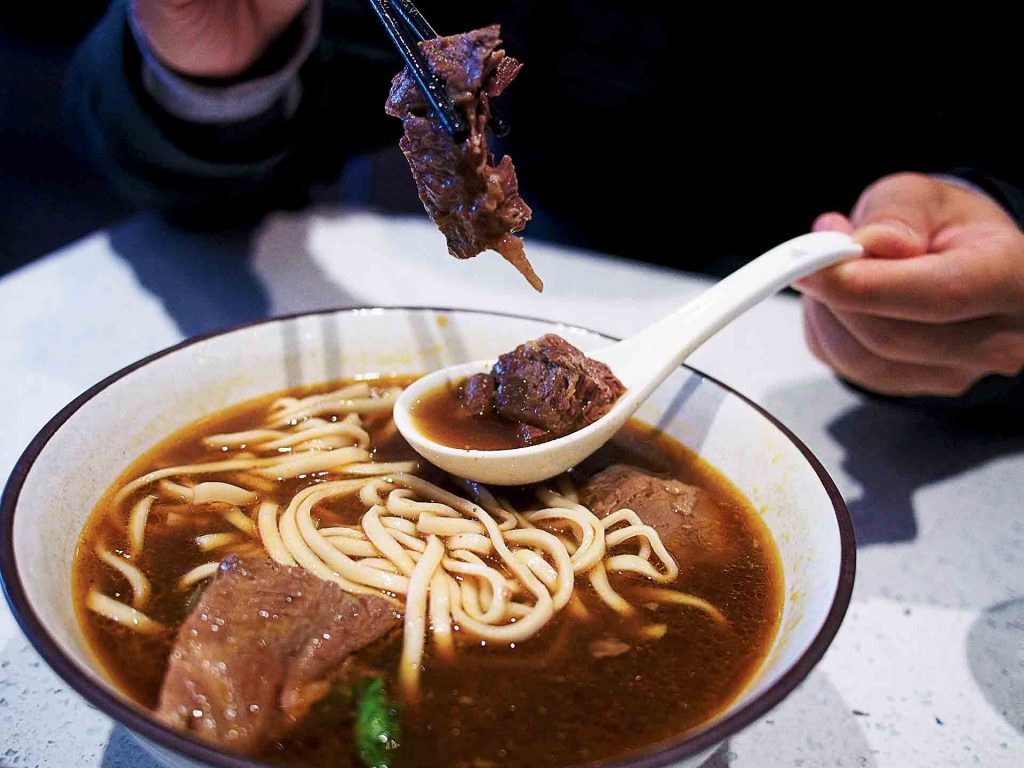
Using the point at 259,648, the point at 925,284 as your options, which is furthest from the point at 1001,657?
the point at 259,648

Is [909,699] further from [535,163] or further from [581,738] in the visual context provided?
[535,163]

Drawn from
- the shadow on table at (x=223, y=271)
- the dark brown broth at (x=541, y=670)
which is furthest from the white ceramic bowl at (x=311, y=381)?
the shadow on table at (x=223, y=271)

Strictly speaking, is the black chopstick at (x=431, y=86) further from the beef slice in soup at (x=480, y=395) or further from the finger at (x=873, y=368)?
the finger at (x=873, y=368)

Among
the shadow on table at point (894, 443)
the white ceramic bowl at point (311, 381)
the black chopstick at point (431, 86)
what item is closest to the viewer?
the white ceramic bowl at point (311, 381)

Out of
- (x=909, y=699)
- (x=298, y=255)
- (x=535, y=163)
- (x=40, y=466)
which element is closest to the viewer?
(x=40, y=466)

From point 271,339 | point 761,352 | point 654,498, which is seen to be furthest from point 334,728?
point 761,352

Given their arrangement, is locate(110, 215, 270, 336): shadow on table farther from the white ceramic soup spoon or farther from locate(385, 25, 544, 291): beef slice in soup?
locate(385, 25, 544, 291): beef slice in soup
